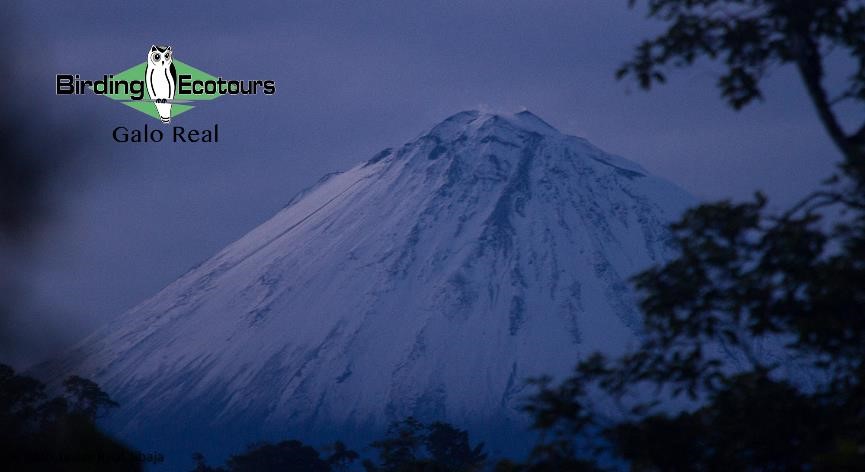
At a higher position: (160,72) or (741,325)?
(160,72)

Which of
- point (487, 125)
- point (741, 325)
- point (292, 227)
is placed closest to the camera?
point (741, 325)

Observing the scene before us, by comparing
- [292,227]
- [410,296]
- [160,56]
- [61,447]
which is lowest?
[61,447]

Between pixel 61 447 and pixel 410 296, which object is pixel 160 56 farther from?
pixel 410 296

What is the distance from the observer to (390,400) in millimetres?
111188

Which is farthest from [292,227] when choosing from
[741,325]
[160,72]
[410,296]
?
[741,325]

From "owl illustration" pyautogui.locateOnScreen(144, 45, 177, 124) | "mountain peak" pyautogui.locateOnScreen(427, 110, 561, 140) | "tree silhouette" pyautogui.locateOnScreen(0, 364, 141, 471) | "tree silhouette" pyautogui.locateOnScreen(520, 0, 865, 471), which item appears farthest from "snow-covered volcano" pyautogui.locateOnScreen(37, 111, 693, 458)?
"tree silhouette" pyautogui.locateOnScreen(0, 364, 141, 471)

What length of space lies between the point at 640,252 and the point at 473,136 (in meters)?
27.0

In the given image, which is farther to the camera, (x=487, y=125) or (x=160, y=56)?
(x=487, y=125)

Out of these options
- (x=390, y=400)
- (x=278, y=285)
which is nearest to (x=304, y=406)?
(x=390, y=400)

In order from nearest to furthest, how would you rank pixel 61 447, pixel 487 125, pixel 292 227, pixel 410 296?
pixel 61 447
pixel 410 296
pixel 292 227
pixel 487 125

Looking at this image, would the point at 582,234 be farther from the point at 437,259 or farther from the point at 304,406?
the point at 304,406

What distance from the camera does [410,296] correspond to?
4894 inches

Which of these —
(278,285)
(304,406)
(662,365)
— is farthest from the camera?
(278,285)

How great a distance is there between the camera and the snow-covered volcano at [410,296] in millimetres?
108688
